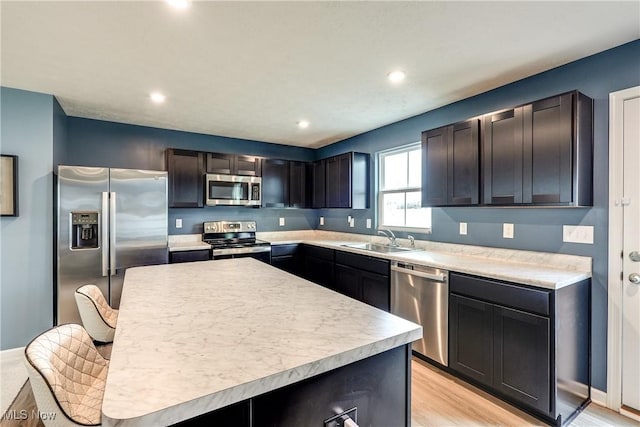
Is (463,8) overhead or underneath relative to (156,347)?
overhead

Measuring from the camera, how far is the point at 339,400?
971mm

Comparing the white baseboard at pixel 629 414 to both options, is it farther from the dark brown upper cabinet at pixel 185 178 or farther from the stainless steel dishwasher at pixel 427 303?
the dark brown upper cabinet at pixel 185 178

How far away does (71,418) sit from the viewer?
2.93 ft

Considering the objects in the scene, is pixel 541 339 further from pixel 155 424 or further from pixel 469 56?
pixel 155 424

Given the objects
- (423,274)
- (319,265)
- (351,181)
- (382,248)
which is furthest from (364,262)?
(351,181)

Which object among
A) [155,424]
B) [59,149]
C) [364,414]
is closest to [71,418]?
[155,424]

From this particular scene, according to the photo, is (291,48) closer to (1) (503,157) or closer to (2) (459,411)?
(1) (503,157)

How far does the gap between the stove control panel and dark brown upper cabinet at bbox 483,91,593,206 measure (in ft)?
Result: 11.3

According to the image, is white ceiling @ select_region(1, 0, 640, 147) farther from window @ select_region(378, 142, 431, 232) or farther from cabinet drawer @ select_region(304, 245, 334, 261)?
cabinet drawer @ select_region(304, 245, 334, 261)

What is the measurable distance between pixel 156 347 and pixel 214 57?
205cm

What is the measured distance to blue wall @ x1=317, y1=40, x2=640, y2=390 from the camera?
2.15 meters

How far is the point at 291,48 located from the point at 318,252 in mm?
2805

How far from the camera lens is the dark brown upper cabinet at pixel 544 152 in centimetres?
208

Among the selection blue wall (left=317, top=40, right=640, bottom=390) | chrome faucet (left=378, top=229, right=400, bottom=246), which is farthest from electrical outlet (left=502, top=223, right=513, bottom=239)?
chrome faucet (left=378, top=229, right=400, bottom=246)
